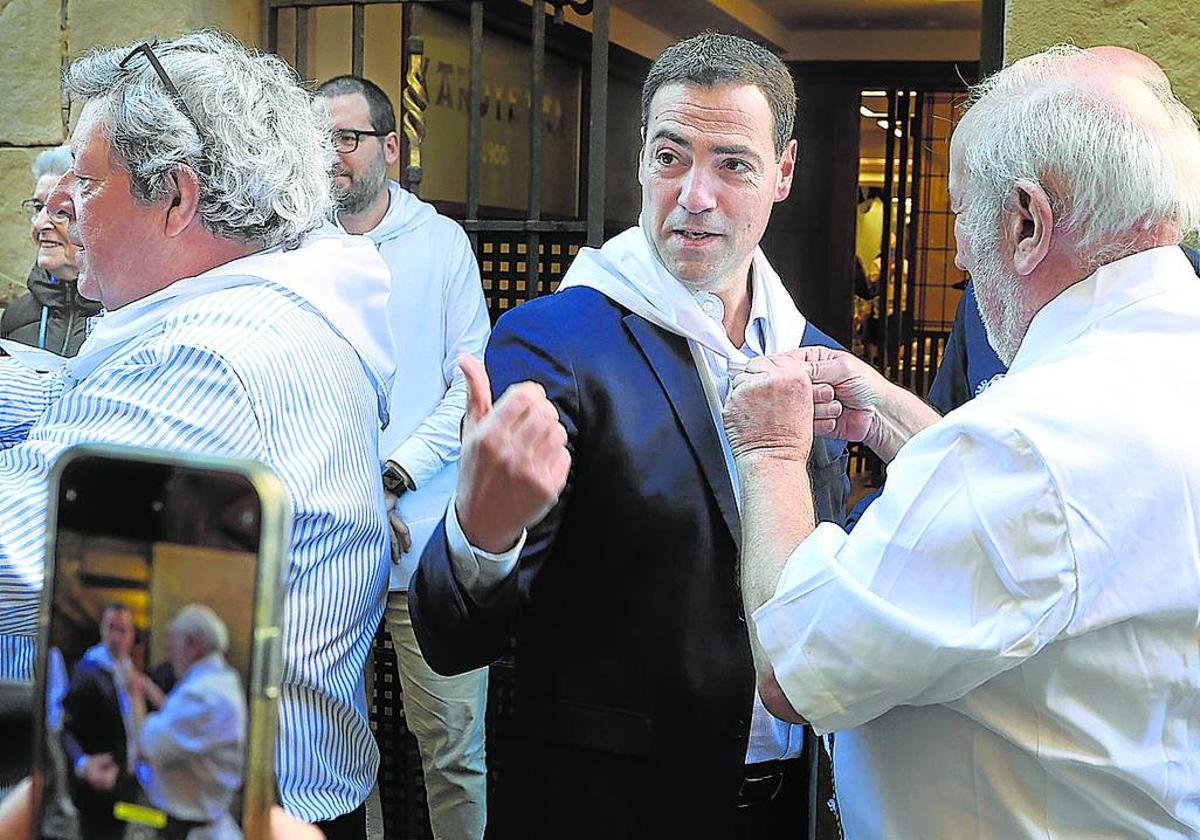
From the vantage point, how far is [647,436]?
199 centimetres

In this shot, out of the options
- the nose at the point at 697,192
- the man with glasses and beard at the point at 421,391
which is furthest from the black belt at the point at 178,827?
the man with glasses and beard at the point at 421,391

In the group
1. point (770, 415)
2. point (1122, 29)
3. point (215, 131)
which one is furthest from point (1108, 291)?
point (1122, 29)

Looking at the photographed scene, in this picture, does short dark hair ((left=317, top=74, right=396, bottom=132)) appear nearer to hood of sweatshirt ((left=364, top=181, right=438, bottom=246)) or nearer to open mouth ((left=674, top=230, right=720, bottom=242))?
hood of sweatshirt ((left=364, top=181, right=438, bottom=246))

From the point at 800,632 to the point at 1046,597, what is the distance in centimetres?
27

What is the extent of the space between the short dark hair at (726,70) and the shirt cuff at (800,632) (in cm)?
98

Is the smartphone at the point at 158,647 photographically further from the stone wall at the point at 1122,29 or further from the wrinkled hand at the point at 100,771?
the stone wall at the point at 1122,29

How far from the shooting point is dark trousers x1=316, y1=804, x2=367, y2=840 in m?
1.73

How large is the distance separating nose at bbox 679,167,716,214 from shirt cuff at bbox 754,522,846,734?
81 centimetres

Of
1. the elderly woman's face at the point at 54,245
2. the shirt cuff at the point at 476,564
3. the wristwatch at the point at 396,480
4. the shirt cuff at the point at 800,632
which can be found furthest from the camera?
the wristwatch at the point at 396,480

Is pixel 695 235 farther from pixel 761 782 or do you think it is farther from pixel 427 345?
pixel 427 345

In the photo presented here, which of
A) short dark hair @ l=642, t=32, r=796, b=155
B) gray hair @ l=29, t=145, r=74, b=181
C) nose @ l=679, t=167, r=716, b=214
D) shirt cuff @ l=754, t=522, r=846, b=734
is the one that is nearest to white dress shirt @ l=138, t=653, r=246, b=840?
shirt cuff @ l=754, t=522, r=846, b=734

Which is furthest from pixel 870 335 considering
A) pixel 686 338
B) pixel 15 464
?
pixel 15 464

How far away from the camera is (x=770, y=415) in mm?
1812

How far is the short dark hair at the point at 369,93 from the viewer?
13.5 ft
